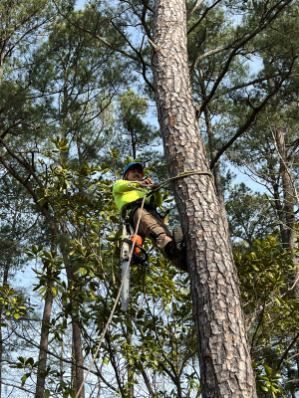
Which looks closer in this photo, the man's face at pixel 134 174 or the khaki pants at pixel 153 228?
the khaki pants at pixel 153 228

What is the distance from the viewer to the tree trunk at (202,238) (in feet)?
6.73

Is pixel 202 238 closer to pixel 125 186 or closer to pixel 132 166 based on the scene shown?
pixel 125 186

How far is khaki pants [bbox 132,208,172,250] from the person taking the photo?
10.2 ft

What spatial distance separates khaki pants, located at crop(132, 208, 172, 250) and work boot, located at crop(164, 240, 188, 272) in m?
0.12


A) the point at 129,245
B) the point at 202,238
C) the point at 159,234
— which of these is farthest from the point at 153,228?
the point at 202,238

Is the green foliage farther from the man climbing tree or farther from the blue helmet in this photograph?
the blue helmet

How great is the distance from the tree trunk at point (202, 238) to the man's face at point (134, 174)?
966 mm

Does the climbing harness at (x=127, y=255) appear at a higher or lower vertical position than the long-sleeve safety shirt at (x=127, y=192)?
lower

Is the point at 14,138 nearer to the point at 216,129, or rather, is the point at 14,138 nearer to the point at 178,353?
the point at 216,129

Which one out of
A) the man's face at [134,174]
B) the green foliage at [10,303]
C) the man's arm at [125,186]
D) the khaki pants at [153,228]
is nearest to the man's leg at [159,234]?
the khaki pants at [153,228]

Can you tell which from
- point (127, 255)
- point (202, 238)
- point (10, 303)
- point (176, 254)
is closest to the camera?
point (202, 238)

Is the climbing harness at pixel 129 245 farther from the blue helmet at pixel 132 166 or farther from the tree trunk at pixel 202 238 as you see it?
the blue helmet at pixel 132 166

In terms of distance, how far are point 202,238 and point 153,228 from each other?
2.98 feet

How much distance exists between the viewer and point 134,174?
3844 mm
